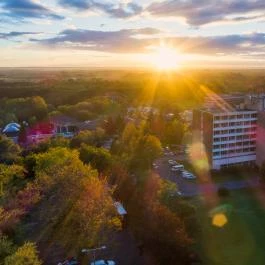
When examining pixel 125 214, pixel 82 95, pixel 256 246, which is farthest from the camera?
pixel 82 95

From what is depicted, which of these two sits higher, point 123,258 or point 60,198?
point 60,198

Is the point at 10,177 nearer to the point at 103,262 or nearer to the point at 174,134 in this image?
the point at 103,262

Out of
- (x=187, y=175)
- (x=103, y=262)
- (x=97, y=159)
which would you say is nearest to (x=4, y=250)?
(x=103, y=262)

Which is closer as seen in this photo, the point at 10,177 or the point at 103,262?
the point at 103,262

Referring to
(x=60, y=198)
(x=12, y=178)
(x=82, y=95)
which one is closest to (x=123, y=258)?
(x=60, y=198)

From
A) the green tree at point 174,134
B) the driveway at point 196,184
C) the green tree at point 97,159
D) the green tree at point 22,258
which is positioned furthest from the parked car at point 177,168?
the green tree at point 22,258

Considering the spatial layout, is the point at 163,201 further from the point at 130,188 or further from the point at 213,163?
the point at 213,163
